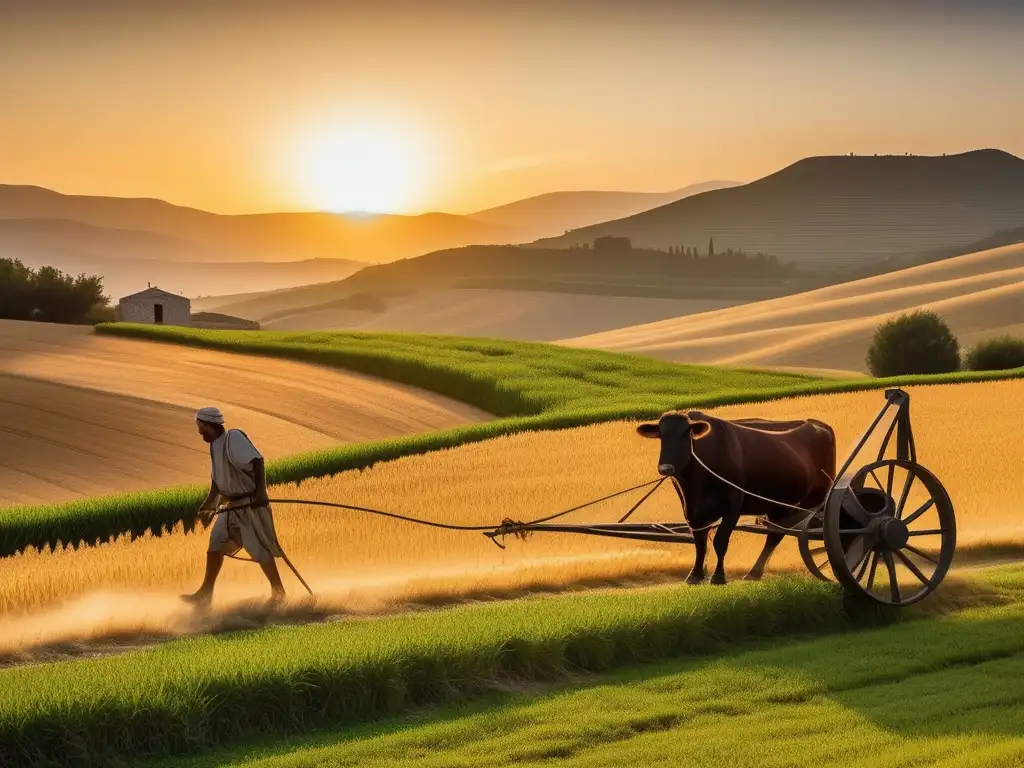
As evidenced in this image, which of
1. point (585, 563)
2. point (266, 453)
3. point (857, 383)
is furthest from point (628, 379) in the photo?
point (585, 563)

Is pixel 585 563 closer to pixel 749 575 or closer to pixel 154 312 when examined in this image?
pixel 749 575

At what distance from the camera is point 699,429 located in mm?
14477

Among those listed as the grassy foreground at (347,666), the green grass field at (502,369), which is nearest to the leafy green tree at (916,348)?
the green grass field at (502,369)

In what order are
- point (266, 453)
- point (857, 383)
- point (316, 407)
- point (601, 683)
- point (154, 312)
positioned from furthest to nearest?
point (154, 312) < point (857, 383) < point (316, 407) < point (266, 453) < point (601, 683)

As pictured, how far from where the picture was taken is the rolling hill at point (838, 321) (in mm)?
100000

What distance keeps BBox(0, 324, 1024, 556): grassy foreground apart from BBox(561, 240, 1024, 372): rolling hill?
42.1 m

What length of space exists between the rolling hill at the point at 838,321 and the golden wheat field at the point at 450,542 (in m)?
65.1

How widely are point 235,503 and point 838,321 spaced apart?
111418mm

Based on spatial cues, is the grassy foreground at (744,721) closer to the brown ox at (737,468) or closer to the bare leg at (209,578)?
the brown ox at (737,468)

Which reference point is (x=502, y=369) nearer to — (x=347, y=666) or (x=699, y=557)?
(x=699, y=557)

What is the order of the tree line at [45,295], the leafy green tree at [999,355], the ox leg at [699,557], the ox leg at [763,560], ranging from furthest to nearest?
the tree line at [45,295] < the leafy green tree at [999,355] < the ox leg at [763,560] < the ox leg at [699,557]

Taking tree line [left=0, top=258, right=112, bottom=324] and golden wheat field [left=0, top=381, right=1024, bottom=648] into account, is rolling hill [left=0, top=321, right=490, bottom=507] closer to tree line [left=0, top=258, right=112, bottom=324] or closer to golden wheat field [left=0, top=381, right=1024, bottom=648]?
golden wheat field [left=0, top=381, right=1024, bottom=648]

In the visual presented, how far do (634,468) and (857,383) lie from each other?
19149 millimetres

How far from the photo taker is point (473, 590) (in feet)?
49.4
